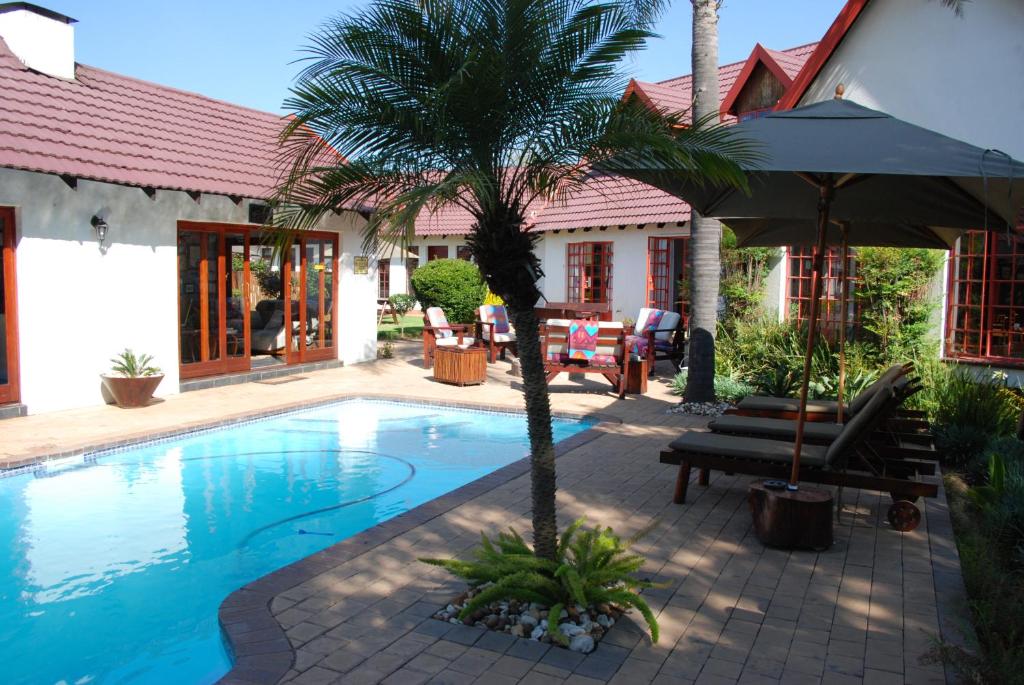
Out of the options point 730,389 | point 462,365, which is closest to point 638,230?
point 462,365

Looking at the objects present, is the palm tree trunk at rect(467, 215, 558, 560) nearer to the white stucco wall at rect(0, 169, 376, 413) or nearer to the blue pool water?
the blue pool water

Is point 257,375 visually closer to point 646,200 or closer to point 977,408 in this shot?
point 646,200

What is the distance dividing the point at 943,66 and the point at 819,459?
834cm

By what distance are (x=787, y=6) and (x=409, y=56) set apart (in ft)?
46.6

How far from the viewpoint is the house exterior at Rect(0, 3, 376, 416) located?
10.3m

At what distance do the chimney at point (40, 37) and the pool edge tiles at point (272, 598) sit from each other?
31.2 ft

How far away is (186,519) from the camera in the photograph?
289 inches

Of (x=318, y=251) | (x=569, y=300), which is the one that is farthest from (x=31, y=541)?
(x=569, y=300)

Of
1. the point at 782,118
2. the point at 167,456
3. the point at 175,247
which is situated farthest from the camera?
the point at 175,247

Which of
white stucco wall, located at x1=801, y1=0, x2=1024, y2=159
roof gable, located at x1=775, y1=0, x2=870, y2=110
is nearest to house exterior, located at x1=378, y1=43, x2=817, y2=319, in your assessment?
roof gable, located at x1=775, y1=0, x2=870, y2=110

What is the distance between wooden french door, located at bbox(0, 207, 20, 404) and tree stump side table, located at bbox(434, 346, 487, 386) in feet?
19.7

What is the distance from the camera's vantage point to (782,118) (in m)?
5.72

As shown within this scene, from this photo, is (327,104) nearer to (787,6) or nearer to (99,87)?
(99,87)

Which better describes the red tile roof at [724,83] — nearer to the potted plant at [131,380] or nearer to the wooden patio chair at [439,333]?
the wooden patio chair at [439,333]
